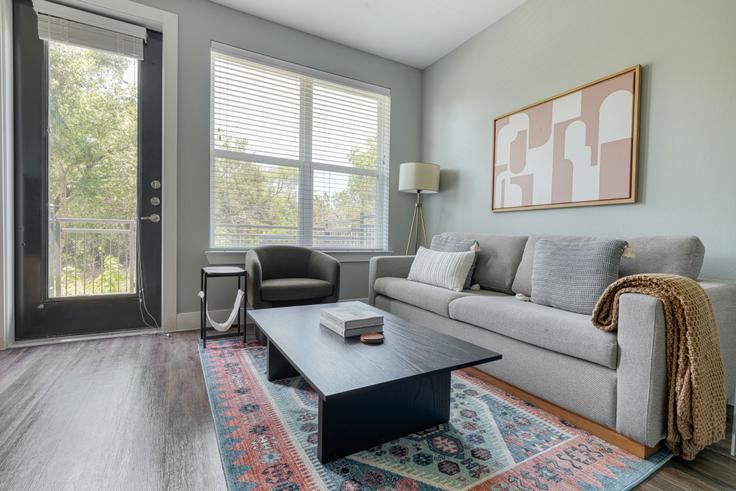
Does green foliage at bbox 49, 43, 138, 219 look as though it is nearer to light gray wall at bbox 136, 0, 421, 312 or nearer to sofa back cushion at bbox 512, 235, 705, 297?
light gray wall at bbox 136, 0, 421, 312

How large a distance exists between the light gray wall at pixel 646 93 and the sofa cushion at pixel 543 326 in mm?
936

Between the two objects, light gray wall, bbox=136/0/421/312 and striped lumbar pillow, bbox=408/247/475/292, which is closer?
striped lumbar pillow, bbox=408/247/475/292

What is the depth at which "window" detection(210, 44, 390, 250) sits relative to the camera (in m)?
3.10

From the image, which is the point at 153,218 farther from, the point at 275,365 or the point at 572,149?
the point at 572,149

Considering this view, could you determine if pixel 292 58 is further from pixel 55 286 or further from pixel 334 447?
pixel 334 447

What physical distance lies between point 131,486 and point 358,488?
0.72 m

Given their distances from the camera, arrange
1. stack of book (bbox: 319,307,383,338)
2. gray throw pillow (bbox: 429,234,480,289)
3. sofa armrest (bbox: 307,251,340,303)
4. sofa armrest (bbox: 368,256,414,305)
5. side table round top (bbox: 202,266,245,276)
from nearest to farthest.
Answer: stack of book (bbox: 319,307,383,338) → side table round top (bbox: 202,266,245,276) → gray throw pillow (bbox: 429,234,480,289) → sofa armrest (bbox: 307,251,340,303) → sofa armrest (bbox: 368,256,414,305)

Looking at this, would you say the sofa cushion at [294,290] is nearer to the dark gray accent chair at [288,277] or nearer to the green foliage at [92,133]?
the dark gray accent chair at [288,277]

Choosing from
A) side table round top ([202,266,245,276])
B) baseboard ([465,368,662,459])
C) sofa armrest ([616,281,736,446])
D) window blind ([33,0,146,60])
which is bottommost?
baseboard ([465,368,662,459])

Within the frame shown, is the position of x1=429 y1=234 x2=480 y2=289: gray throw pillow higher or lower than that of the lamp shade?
lower

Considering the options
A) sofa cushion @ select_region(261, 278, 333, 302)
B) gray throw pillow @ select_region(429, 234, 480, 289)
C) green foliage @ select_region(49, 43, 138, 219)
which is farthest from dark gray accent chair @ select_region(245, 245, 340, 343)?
green foliage @ select_region(49, 43, 138, 219)

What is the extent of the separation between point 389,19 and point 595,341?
302cm

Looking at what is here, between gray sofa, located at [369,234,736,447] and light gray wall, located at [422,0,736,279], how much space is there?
36cm

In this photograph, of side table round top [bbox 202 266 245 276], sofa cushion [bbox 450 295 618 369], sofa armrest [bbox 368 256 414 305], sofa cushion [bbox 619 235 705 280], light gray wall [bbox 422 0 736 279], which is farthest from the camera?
sofa armrest [bbox 368 256 414 305]
